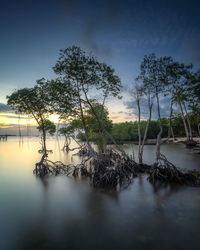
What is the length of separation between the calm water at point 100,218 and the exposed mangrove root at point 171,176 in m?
0.91

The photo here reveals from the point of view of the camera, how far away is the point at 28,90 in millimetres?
18625

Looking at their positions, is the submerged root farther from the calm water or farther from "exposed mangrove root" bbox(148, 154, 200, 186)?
"exposed mangrove root" bbox(148, 154, 200, 186)

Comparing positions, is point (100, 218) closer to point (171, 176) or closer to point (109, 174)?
point (109, 174)

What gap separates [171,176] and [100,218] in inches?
258

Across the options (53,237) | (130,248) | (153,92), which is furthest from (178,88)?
(53,237)

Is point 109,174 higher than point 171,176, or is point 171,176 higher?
point 109,174

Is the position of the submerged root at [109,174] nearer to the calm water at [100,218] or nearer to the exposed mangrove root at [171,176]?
the calm water at [100,218]

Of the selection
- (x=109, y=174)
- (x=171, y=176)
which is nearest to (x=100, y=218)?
(x=109, y=174)

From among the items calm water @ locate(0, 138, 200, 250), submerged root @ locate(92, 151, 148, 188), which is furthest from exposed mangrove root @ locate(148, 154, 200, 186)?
Answer: submerged root @ locate(92, 151, 148, 188)

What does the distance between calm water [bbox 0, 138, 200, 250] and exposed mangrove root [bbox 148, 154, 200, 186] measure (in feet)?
3.00

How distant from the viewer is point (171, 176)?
37.5ft

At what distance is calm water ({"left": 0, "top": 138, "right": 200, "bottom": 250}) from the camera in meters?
5.69

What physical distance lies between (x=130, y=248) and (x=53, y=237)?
9.33 feet

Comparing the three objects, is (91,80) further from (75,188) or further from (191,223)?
(191,223)
